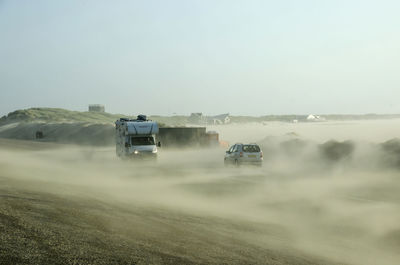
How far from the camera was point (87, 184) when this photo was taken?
19.7m

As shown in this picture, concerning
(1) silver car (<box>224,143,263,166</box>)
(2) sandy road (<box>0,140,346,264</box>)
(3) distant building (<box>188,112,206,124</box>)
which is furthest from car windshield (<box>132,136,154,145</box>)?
(3) distant building (<box>188,112,206,124</box>)

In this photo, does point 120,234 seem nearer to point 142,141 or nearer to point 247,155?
point 247,155

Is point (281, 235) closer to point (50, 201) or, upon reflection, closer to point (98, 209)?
point (98, 209)

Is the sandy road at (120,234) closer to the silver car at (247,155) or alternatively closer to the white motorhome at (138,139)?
the silver car at (247,155)

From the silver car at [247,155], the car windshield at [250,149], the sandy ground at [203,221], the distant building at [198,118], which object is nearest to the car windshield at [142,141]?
the silver car at [247,155]

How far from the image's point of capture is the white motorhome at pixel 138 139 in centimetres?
3052

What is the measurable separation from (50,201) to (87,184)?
707 centimetres

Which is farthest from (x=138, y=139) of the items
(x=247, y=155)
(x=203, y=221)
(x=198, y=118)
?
(x=198, y=118)

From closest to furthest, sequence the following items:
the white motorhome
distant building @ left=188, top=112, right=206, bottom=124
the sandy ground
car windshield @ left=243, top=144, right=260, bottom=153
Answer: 1. the sandy ground
2. car windshield @ left=243, top=144, right=260, bottom=153
3. the white motorhome
4. distant building @ left=188, top=112, right=206, bottom=124

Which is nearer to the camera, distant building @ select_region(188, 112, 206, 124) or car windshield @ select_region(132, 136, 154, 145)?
car windshield @ select_region(132, 136, 154, 145)

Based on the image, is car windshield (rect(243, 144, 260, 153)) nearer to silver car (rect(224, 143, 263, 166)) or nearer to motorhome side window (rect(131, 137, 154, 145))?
silver car (rect(224, 143, 263, 166))

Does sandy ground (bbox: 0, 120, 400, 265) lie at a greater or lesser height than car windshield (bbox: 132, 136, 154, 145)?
lesser

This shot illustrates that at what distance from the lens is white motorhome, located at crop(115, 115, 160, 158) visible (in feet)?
100

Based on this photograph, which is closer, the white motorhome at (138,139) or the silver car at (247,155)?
the silver car at (247,155)
